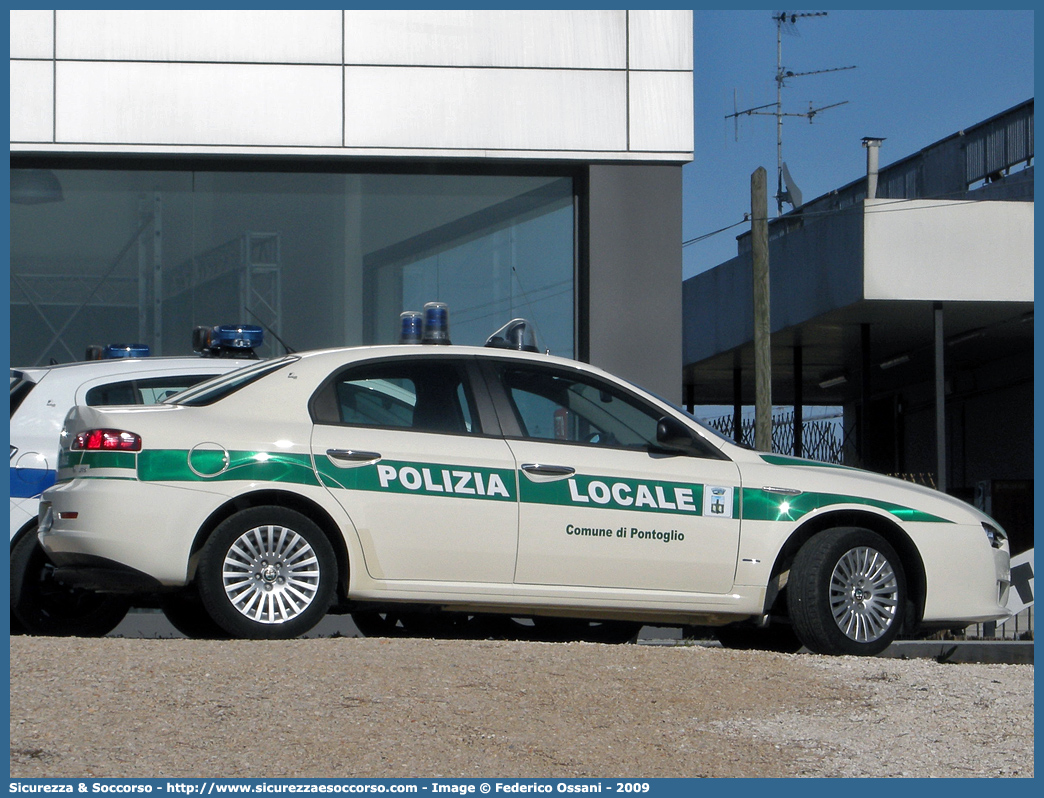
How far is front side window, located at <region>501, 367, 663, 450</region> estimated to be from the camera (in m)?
7.40

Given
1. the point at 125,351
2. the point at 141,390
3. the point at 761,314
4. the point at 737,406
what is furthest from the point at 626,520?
the point at 737,406

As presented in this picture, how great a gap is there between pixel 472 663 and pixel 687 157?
25.7 ft

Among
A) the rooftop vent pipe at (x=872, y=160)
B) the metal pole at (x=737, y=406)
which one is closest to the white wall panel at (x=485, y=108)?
the rooftop vent pipe at (x=872, y=160)

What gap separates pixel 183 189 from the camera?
43.8ft

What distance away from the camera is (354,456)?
695 cm

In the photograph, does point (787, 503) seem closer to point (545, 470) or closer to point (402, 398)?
point (545, 470)

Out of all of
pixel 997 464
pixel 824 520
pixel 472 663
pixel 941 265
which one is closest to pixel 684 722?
pixel 472 663

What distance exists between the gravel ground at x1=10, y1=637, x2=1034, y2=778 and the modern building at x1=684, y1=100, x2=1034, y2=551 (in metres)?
13.3

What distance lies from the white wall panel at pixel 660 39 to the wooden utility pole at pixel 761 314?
671 centimetres

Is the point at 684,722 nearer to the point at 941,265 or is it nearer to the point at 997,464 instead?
the point at 941,265

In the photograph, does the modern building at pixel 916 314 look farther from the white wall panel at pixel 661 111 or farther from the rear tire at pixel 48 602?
the rear tire at pixel 48 602

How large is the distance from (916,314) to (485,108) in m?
11.7

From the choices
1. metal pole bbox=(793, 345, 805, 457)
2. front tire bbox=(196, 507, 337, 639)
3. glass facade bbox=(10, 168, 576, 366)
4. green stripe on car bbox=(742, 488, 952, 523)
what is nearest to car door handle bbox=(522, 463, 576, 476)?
green stripe on car bbox=(742, 488, 952, 523)

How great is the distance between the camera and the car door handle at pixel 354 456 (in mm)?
6938
